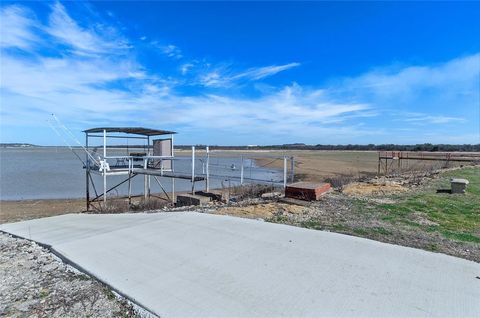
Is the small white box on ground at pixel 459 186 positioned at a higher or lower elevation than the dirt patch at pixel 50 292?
higher

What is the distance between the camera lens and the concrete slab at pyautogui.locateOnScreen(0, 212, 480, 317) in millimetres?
3029

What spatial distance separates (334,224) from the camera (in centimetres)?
611

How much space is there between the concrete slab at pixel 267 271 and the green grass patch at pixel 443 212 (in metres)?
1.96

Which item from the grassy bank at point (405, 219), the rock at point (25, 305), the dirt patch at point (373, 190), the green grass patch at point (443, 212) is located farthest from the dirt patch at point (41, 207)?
the green grass patch at point (443, 212)

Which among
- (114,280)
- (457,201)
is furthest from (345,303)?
(457,201)

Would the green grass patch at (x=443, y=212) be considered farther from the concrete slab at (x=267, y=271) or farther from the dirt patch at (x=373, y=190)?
the concrete slab at (x=267, y=271)

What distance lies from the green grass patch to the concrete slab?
1964 mm

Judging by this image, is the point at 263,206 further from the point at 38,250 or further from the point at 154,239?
the point at 38,250

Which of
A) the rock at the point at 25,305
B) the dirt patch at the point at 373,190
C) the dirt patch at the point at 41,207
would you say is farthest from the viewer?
the dirt patch at the point at 41,207

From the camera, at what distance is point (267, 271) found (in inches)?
148

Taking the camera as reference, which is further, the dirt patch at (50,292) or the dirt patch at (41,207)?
the dirt patch at (41,207)

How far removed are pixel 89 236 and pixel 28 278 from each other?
1.38 meters

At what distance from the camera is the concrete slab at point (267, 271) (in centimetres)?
303

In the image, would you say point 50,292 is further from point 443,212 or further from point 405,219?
point 443,212
